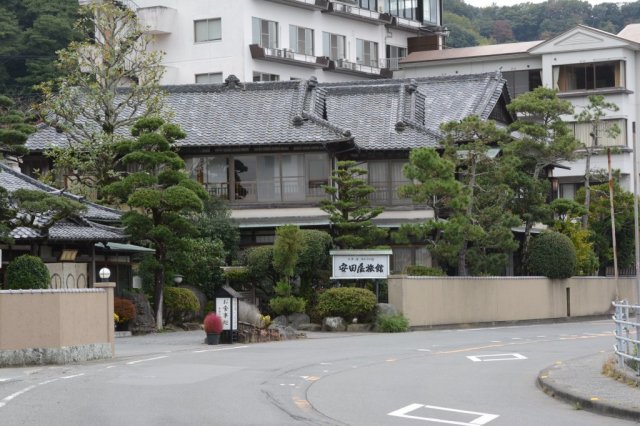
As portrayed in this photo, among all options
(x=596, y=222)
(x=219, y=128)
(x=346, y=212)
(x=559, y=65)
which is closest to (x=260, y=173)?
(x=219, y=128)

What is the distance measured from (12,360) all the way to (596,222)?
39.2 metres

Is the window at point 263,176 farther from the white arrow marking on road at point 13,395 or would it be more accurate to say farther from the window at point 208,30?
the white arrow marking on road at point 13,395

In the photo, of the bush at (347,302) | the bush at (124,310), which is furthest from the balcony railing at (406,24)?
the bush at (124,310)

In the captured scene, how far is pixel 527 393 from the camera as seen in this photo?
18.6 m

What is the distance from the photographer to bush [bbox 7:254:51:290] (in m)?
31.7

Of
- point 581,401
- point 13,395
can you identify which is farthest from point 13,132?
point 581,401

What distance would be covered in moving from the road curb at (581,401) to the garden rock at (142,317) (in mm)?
20360

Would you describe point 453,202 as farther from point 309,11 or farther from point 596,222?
point 309,11

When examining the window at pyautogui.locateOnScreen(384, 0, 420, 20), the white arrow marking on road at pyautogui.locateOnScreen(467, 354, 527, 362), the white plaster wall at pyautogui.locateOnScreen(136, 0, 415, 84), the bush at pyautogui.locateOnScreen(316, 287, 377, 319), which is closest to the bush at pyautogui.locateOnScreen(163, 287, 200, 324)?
the bush at pyautogui.locateOnScreen(316, 287, 377, 319)

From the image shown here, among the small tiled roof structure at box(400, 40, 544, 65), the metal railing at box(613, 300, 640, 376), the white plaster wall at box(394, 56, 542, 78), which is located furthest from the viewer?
the small tiled roof structure at box(400, 40, 544, 65)

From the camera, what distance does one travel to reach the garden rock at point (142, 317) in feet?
124

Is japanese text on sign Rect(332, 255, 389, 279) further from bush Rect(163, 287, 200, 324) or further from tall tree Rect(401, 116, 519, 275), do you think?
bush Rect(163, 287, 200, 324)

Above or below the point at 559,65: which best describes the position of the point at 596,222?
below

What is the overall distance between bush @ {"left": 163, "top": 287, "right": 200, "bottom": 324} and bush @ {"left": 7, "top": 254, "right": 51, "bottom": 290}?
766 centimetres
